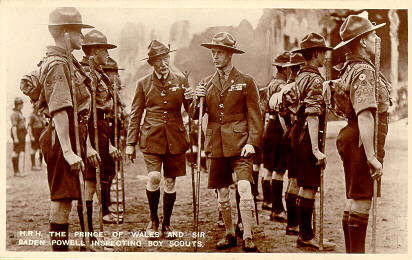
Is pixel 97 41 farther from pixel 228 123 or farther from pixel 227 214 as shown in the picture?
pixel 227 214

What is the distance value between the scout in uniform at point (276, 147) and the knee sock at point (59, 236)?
93.6 inches

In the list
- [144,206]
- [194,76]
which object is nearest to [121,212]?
[144,206]

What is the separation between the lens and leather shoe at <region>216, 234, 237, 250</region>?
448 centimetres

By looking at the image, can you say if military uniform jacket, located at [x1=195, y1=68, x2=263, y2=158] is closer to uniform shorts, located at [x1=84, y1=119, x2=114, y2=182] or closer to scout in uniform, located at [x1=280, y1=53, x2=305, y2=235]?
scout in uniform, located at [x1=280, y1=53, x2=305, y2=235]

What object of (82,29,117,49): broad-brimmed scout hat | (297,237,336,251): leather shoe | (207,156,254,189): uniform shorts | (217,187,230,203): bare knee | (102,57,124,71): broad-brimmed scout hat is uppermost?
(82,29,117,49): broad-brimmed scout hat

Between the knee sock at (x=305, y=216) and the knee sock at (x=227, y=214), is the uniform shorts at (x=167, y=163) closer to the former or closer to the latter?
the knee sock at (x=227, y=214)

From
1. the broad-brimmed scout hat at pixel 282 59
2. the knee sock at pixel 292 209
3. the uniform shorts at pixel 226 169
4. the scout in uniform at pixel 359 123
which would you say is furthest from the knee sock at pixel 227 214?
the broad-brimmed scout hat at pixel 282 59

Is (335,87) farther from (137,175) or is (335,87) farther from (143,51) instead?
(137,175)

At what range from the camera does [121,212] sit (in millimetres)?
6035

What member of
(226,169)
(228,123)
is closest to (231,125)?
(228,123)

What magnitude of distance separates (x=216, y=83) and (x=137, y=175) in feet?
14.8

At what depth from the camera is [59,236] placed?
391cm

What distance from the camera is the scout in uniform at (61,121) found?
373 centimetres

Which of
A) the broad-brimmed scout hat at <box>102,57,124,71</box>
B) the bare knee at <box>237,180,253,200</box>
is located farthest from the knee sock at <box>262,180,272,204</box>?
the broad-brimmed scout hat at <box>102,57,124,71</box>
